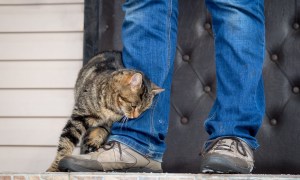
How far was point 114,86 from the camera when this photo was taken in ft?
5.70

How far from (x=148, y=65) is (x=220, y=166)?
0.37 meters

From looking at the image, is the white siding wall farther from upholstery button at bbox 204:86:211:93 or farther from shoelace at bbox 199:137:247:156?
shoelace at bbox 199:137:247:156

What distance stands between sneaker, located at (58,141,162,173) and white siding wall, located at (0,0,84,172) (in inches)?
33.1

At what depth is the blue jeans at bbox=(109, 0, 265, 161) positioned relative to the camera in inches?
52.1

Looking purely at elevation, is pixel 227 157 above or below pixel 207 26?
below

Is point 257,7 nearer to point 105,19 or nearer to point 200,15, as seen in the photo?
point 200,15

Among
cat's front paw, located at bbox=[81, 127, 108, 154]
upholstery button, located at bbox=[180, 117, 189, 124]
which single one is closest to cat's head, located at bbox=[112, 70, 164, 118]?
cat's front paw, located at bbox=[81, 127, 108, 154]

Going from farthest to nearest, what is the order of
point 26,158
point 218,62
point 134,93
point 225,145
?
point 26,158 < point 134,93 < point 218,62 < point 225,145

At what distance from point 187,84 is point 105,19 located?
427mm

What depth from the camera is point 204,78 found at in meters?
2.01

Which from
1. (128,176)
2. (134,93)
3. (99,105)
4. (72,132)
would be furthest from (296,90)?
(128,176)

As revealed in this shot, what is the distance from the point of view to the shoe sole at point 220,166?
118 centimetres

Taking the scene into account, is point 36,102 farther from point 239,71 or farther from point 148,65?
point 239,71

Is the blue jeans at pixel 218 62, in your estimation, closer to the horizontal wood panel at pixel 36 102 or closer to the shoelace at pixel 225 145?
the shoelace at pixel 225 145
